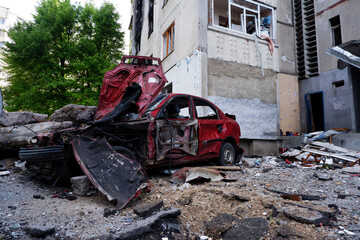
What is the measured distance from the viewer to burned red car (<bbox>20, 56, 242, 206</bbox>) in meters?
3.19

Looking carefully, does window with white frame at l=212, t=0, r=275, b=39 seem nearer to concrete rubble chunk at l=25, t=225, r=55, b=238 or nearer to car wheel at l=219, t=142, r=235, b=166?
car wheel at l=219, t=142, r=235, b=166

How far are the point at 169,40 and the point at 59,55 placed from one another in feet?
24.7

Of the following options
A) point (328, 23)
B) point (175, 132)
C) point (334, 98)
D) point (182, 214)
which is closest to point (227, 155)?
point (175, 132)

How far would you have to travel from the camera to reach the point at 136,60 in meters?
6.00

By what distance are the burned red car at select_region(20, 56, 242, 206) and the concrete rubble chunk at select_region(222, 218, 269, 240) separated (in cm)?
127

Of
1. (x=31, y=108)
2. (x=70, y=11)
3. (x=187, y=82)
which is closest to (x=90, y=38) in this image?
(x=70, y=11)

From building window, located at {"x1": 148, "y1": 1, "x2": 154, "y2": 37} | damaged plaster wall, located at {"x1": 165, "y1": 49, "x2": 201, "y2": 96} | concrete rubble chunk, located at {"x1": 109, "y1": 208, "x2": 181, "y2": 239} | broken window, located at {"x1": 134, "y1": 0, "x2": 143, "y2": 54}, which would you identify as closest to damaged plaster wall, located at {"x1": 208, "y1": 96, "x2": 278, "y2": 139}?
damaged plaster wall, located at {"x1": 165, "y1": 49, "x2": 201, "y2": 96}

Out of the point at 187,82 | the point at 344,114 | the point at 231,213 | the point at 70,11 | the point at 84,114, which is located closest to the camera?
the point at 231,213

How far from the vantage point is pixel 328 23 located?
1112cm

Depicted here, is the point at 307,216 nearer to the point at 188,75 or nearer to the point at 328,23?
the point at 188,75

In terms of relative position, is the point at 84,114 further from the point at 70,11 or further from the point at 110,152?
the point at 70,11

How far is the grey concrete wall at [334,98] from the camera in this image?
10.2 m

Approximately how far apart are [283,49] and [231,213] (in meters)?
11.2

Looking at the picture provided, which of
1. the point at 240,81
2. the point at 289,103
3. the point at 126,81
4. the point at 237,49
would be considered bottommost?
the point at 126,81
